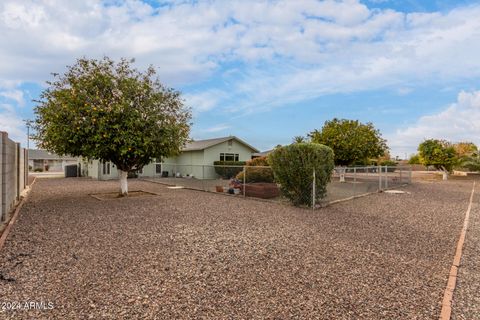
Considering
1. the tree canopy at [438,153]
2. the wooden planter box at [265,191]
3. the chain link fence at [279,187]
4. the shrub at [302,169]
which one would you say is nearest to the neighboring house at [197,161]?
the chain link fence at [279,187]

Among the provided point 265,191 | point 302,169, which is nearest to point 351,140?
point 265,191

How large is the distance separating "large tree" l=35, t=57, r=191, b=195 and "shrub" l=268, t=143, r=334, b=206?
4716 millimetres

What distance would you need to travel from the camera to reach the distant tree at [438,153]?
2602cm

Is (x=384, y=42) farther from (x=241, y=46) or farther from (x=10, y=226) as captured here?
(x=10, y=226)

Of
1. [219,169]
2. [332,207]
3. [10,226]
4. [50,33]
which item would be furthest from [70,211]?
[219,169]

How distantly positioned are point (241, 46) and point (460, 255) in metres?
11.5

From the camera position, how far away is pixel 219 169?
2411 centimetres

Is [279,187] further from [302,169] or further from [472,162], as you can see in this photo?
[472,162]

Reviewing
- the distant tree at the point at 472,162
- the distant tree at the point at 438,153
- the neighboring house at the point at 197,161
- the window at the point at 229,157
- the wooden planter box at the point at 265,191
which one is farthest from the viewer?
the distant tree at the point at 472,162

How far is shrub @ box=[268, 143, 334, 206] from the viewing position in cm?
1003

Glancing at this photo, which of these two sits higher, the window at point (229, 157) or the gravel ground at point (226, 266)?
the window at point (229, 157)

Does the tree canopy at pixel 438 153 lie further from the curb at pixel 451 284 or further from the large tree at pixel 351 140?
the curb at pixel 451 284

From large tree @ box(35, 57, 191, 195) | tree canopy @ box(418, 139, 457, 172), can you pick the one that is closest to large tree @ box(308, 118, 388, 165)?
tree canopy @ box(418, 139, 457, 172)

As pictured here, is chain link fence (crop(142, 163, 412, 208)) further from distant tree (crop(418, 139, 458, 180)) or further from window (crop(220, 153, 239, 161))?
distant tree (crop(418, 139, 458, 180))
